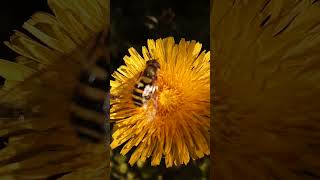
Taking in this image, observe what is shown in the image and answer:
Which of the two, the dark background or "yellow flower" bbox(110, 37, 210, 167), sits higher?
the dark background

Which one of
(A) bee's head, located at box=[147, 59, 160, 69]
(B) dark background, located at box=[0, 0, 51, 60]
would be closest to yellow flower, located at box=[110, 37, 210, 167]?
(A) bee's head, located at box=[147, 59, 160, 69]

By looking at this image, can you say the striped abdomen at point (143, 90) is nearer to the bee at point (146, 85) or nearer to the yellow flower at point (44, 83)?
the bee at point (146, 85)

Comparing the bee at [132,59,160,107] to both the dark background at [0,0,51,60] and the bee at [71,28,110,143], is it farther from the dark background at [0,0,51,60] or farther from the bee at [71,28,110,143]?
the dark background at [0,0,51,60]

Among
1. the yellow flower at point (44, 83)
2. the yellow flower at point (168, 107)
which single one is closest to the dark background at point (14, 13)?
the yellow flower at point (44, 83)

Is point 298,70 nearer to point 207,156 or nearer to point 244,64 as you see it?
point 244,64

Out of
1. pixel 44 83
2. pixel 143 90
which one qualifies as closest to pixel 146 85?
pixel 143 90

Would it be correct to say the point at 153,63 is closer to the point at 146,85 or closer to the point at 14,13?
the point at 146,85

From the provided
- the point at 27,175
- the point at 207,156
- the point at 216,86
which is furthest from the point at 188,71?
the point at 27,175
